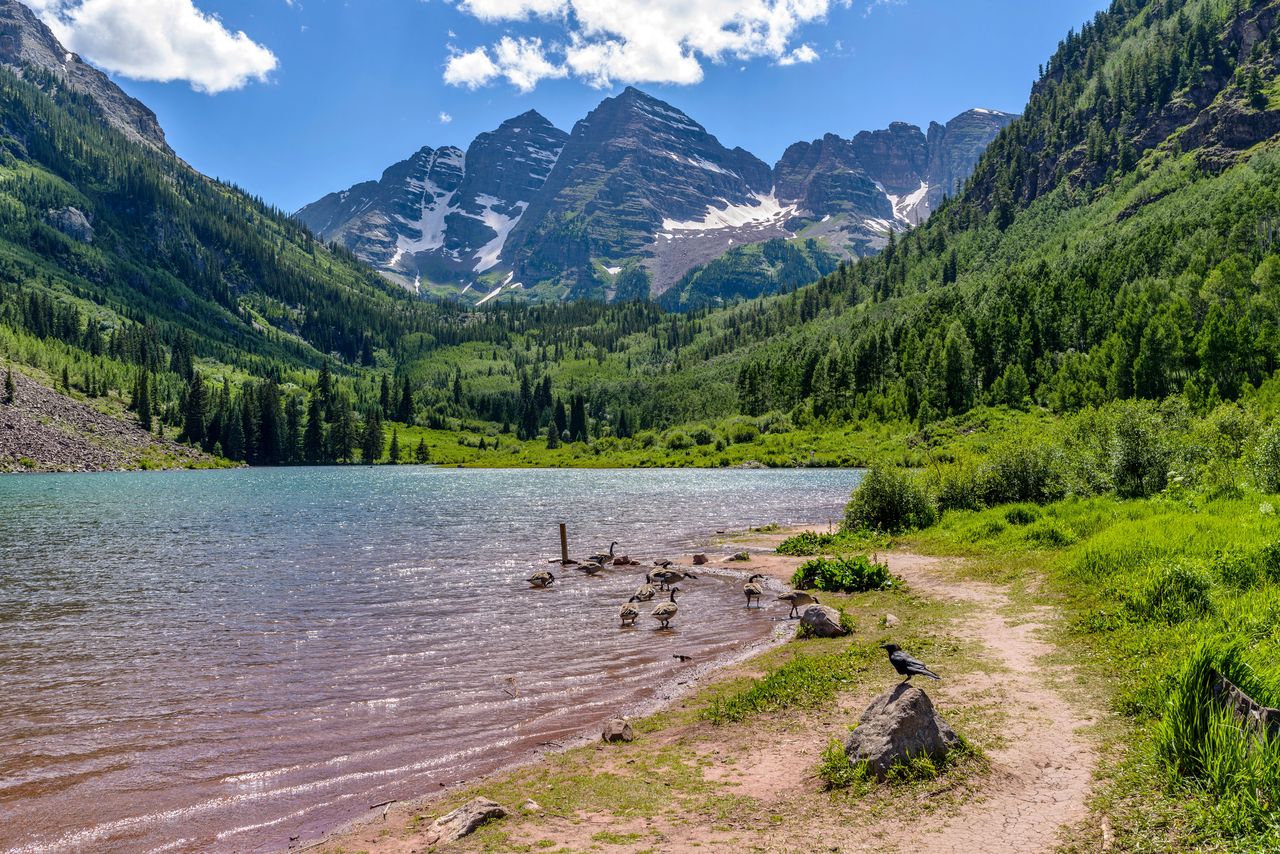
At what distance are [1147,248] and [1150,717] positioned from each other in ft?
639

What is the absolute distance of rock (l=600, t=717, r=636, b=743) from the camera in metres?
17.6

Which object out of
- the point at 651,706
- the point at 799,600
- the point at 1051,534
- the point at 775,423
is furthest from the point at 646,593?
the point at 775,423

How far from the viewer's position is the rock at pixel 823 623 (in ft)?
83.7

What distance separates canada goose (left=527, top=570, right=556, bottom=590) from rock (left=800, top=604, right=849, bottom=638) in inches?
665

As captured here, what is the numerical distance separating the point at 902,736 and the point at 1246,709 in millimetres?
5141

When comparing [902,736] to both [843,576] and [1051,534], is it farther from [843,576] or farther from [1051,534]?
[1051,534]

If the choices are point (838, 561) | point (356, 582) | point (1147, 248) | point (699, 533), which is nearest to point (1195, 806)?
point (838, 561)

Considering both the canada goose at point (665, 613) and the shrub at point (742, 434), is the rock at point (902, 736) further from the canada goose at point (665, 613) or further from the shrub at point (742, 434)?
the shrub at point (742, 434)

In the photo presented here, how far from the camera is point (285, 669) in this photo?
2408cm

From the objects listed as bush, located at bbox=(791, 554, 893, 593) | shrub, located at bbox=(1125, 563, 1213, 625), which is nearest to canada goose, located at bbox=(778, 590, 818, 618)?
bush, located at bbox=(791, 554, 893, 593)

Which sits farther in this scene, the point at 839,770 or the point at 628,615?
the point at 628,615

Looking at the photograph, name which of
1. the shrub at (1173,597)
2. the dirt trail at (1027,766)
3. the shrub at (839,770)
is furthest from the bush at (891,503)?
the shrub at (839,770)

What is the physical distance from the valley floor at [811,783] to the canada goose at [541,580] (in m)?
18.8

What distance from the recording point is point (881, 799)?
12555 mm
